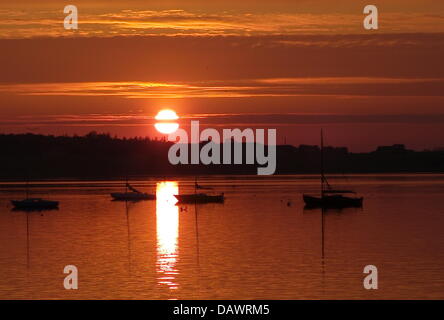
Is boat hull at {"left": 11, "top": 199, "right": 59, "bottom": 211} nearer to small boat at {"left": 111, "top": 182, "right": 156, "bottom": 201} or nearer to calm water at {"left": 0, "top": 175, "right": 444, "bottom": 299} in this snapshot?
calm water at {"left": 0, "top": 175, "right": 444, "bottom": 299}

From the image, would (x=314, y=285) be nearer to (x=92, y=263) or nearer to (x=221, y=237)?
(x=92, y=263)

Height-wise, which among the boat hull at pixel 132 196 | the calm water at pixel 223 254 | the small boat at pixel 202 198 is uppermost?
the boat hull at pixel 132 196

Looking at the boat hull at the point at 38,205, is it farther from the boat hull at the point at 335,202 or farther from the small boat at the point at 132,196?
the boat hull at the point at 335,202

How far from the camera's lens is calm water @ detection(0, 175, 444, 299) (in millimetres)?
38719

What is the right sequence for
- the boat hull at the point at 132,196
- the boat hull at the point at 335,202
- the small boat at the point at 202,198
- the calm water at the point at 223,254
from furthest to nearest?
the boat hull at the point at 132,196, the small boat at the point at 202,198, the boat hull at the point at 335,202, the calm water at the point at 223,254

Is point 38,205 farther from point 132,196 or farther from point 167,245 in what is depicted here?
point 167,245

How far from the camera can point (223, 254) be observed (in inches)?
2231

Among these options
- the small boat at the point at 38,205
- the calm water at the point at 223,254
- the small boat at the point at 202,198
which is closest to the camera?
the calm water at the point at 223,254

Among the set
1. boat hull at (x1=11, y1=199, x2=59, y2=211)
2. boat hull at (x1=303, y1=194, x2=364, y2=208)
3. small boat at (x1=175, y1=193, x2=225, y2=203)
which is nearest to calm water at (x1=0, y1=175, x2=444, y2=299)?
boat hull at (x1=11, y1=199, x2=59, y2=211)

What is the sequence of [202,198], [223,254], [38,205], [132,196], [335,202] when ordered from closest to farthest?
[223,254]
[335,202]
[38,205]
[202,198]
[132,196]

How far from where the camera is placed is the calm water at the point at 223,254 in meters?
38.7

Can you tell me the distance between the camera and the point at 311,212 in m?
110

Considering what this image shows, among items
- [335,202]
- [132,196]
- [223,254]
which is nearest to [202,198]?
[132,196]

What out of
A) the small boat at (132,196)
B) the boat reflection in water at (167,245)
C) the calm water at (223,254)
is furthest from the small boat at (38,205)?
the small boat at (132,196)
